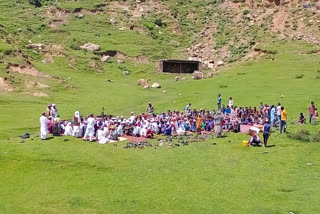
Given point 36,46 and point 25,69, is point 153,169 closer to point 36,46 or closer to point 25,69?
point 25,69

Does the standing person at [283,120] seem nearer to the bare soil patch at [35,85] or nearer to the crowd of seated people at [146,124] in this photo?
the crowd of seated people at [146,124]

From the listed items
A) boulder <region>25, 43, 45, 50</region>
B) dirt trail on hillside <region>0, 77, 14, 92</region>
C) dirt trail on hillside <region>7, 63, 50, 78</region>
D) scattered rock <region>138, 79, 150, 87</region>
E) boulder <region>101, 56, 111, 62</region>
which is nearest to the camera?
dirt trail on hillside <region>0, 77, 14, 92</region>

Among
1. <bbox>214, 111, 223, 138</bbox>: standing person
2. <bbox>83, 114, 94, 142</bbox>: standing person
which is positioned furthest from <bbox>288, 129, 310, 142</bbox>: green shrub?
<bbox>83, 114, 94, 142</bbox>: standing person

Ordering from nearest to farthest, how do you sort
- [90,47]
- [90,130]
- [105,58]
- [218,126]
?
[90,130], [218,126], [105,58], [90,47]

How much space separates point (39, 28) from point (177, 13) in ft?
100

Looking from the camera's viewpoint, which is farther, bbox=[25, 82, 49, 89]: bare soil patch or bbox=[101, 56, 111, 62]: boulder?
bbox=[101, 56, 111, 62]: boulder

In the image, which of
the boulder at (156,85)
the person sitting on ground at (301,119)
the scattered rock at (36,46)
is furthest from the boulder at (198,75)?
the person sitting on ground at (301,119)

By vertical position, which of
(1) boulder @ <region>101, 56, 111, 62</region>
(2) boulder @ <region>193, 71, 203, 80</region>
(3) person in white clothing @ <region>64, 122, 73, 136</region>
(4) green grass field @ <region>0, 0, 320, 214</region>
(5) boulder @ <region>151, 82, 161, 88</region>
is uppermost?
(1) boulder @ <region>101, 56, 111, 62</region>

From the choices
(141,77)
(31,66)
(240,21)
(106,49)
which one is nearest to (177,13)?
(240,21)

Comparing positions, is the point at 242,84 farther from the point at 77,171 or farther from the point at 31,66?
the point at 77,171

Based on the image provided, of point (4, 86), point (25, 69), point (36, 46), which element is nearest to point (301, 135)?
point (4, 86)

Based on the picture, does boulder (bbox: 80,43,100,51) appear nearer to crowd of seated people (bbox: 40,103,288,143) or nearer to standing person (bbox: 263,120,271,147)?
crowd of seated people (bbox: 40,103,288,143)

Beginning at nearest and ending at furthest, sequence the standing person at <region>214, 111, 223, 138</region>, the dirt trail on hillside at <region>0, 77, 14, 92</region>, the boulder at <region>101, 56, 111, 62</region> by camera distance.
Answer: the standing person at <region>214, 111, 223, 138</region> → the dirt trail on hillside at <region>0, 77, 14, 92</region> → the boulder at <region>101, 56, 111, 62</region>

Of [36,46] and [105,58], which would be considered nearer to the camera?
[36,46]
